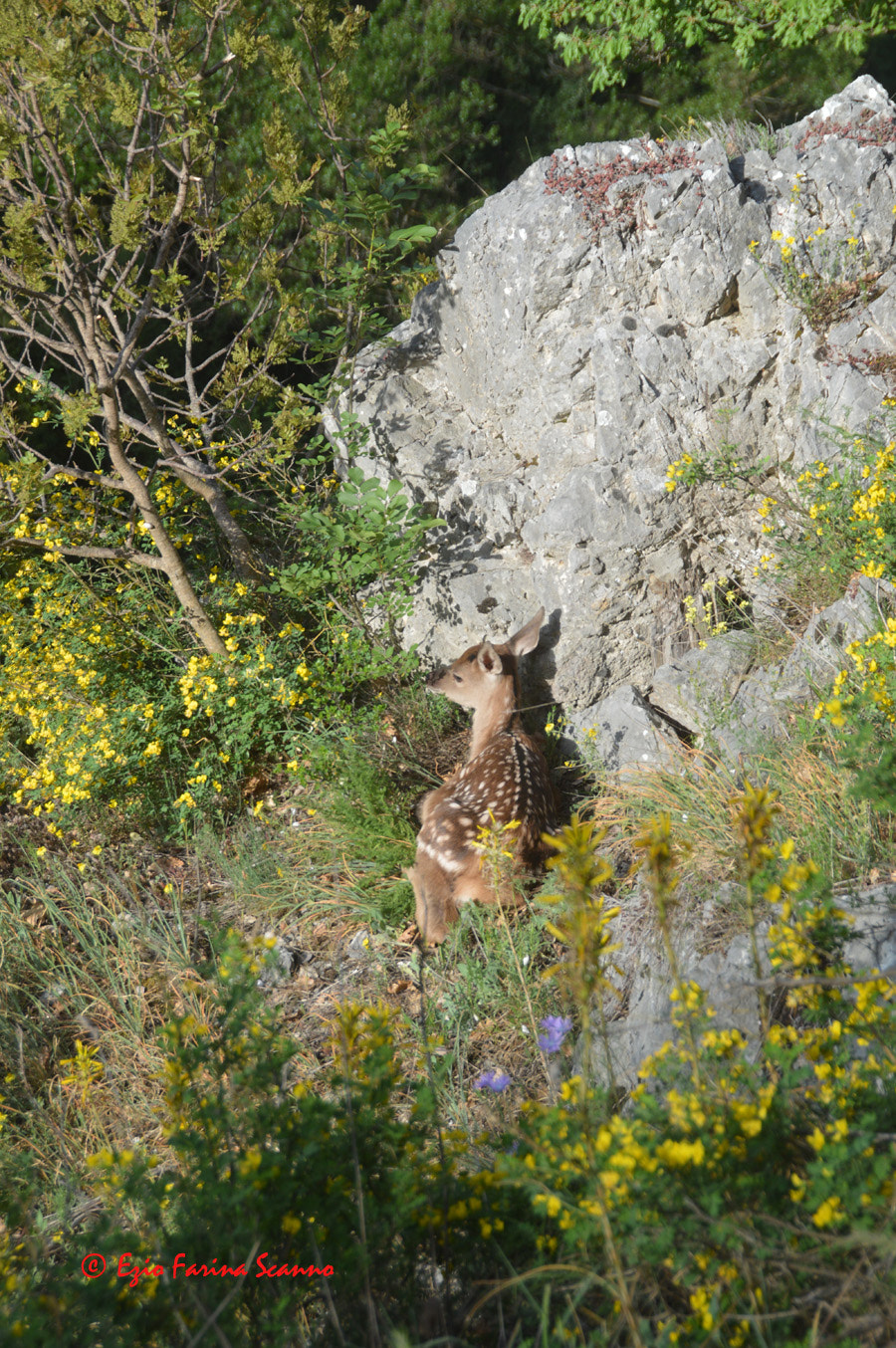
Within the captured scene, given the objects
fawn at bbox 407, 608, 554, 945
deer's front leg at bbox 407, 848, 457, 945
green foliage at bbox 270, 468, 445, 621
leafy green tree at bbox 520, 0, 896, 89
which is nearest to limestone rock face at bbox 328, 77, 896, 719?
green foliage at bbox 270, 468, 445, 621

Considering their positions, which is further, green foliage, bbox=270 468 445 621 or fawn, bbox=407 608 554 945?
green foliage, bbox=270 468 445 621

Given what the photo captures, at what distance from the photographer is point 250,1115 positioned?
1.94 meters

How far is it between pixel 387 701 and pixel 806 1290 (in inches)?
159

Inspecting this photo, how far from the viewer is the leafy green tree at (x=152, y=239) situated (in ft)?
13.1

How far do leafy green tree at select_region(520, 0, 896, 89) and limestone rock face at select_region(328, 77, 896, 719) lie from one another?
325 cm

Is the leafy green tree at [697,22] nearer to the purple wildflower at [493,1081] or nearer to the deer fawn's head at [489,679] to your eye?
the deer fawn's head at [489,679]

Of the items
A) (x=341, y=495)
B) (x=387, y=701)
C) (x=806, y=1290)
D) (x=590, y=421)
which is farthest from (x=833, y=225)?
(x=806, y=1290)

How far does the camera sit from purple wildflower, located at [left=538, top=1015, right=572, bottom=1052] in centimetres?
289

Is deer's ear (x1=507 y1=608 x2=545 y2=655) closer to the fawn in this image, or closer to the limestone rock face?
the fawn

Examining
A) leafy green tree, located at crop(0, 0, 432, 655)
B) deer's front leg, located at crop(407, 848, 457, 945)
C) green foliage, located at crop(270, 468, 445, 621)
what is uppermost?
leafy green tree, located at crop(0, 0, 432, 655)

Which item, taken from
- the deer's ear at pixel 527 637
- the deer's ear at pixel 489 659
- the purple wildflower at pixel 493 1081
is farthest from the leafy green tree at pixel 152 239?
the purple wildflower at pixel 493 1081

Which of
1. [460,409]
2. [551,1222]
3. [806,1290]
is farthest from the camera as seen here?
[460,409]

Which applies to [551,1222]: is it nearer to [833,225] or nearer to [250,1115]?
[250,1115]

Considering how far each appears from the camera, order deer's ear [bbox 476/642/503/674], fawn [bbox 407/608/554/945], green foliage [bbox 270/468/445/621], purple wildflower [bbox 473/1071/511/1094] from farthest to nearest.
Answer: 1. green foliage [bbox 270/468/445/621]
2. deer's ear [bbox 476/642/503/674]
3. fawn [bbox 407/608/554/945]
4. purple wildflower [bbox 473/1071/511/1094]
